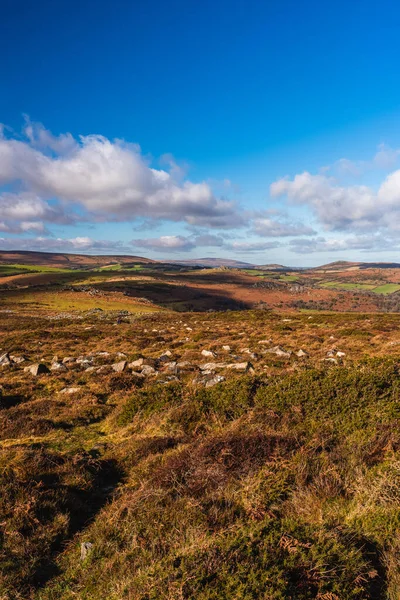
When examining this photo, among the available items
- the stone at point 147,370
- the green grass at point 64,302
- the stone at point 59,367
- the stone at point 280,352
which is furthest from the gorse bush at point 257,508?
the green grass at point 64,302

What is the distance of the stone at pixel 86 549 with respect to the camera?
4.30 m

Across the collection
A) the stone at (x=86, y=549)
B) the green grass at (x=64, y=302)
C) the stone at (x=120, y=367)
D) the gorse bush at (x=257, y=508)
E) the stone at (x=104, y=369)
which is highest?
the gorse bush at (x=257, y=508)

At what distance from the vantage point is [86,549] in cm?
438

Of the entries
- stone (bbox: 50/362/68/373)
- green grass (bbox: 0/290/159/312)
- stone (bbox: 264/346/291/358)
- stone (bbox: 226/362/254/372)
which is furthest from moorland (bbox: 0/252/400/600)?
green grass (bbox: 0/290/159/312)

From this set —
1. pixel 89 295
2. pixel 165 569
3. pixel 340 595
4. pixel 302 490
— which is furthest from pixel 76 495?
pixel 89 295

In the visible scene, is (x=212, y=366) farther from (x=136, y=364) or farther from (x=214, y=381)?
(x=136, y=364)

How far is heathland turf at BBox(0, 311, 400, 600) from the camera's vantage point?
364 cm

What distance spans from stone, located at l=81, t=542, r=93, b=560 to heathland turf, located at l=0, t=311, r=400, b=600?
0.10 m

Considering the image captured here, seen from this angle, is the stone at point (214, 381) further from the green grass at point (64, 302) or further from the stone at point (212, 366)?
the green grass at point (64, 302)

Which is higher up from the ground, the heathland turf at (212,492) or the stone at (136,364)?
the heathland turf at (212,492)

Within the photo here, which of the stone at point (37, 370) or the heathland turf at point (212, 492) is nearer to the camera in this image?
the heathland turf at point (212, 492)

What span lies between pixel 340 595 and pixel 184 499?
240 cm

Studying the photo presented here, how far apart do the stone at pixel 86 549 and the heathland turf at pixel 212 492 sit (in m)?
0.10

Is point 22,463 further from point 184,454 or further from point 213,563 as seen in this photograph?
point 213,563
